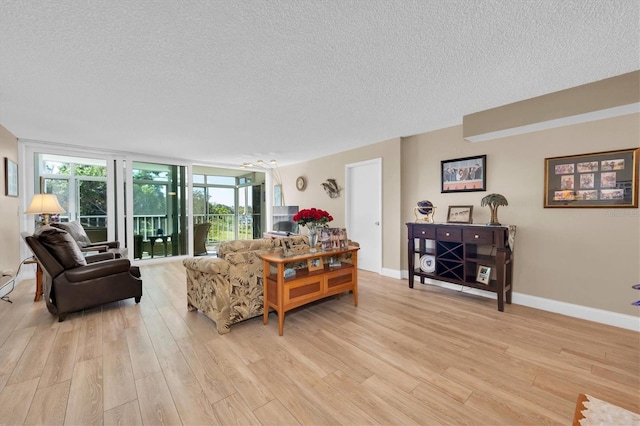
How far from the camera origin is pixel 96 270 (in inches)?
112

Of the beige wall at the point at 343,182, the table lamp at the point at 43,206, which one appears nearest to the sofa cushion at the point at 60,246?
the table lamp at the point at 43,206

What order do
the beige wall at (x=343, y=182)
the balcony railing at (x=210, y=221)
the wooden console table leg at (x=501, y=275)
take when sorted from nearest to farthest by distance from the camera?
the wooden console table leg at (x=501, y=275) < the beige wall at (x=343, y=182) < the balcony railing at (x=210, y=221)

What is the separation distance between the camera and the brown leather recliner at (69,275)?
2.65 meters

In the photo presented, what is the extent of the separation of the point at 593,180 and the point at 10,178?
7.26 metres

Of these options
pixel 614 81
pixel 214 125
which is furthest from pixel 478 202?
pixel 214 125

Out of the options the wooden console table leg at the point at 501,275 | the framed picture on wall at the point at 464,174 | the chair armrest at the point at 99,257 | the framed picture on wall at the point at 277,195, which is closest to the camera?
the wooden console table leg at the point at 501,275

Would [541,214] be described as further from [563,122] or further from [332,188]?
[332,188]

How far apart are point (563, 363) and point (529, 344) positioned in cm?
27

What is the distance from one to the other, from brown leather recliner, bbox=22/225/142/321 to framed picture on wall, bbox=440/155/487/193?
14.0 ft

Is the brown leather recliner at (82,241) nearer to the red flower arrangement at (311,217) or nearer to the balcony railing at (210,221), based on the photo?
the balcony railing at (210,221)

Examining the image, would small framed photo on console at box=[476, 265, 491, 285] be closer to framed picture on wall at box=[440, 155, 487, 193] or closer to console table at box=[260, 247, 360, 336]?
framed picture on wall at box=[440, 155, 487, 193]

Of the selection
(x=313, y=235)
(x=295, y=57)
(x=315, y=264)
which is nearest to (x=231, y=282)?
(x=315, y=264)

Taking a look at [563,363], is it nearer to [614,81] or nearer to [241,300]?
[614,81]

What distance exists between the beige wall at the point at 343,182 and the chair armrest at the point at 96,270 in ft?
11.4
